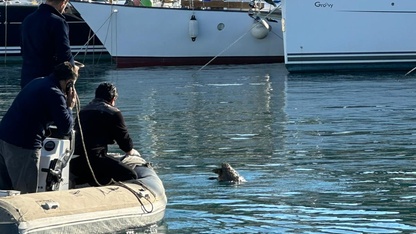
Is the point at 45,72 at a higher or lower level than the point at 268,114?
higher

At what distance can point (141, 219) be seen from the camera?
988cm

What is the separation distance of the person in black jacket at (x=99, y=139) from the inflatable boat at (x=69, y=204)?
0.18m

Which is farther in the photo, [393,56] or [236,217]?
[393,56]

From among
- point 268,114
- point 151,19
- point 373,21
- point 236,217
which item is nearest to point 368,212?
point 236,217

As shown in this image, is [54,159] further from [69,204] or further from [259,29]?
[259,29]

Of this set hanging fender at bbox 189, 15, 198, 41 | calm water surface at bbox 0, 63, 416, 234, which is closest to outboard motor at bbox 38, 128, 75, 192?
calm water surface at bbox 0, 63, 416, 234

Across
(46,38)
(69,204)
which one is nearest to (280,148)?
(46,38)

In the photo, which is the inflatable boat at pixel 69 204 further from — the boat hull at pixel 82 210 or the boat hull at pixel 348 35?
the boat hull at pixel 348 35

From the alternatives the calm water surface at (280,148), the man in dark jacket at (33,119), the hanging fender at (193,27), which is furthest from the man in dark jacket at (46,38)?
the hanging fender at (193,27)

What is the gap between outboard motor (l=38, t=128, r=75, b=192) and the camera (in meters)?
9.39

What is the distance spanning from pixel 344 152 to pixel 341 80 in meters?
13.7

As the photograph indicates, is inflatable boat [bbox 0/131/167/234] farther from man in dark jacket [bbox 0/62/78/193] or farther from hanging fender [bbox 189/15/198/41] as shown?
hanging fender [bbox 189/15/198/41]

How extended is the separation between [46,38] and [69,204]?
5.38 feet

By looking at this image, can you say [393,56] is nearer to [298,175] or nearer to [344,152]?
[344,152]
